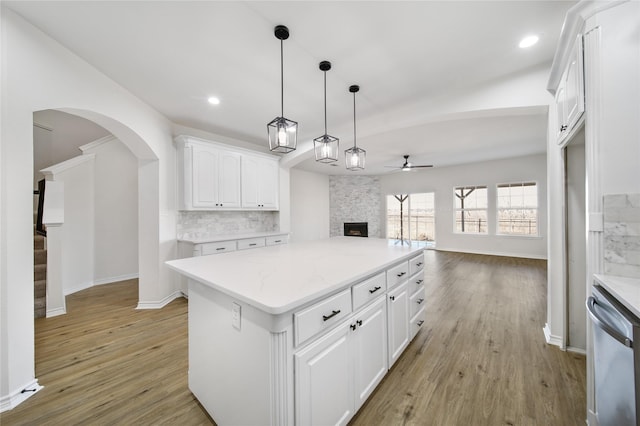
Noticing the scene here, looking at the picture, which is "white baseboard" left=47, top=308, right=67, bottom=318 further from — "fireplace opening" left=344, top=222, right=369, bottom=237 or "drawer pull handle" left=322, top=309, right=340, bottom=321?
"fireplace opening" left=344, top=222, right=369, bottom=237

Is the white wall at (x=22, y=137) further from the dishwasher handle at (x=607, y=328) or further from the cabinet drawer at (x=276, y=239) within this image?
the dishwasher handle at (x=607, y=328)

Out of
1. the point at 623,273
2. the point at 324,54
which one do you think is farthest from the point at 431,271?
the point at 324,54

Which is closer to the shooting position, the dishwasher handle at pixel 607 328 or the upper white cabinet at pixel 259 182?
the dishwasher handle at pixel 607 328

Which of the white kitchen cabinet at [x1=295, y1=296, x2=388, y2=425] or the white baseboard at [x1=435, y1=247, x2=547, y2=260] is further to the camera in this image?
the white baseboard at [x1=435, y1=247, x2=547, y2=260]

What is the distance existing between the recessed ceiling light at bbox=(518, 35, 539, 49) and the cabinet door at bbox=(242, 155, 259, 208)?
12.8 ft

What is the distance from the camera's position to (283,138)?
1.92 meters

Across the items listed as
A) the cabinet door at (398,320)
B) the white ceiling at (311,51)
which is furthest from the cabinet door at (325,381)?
the white ceiling at (311,51)

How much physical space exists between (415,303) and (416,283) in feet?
0.62

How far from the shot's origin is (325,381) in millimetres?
1199

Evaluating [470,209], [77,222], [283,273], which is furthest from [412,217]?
[77,222]

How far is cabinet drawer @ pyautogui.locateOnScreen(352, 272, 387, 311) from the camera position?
1434mm

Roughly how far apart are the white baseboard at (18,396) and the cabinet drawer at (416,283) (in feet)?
9.82

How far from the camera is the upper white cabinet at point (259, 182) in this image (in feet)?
14.4

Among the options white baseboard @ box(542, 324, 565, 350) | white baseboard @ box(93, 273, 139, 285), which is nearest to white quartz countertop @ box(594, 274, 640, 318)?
white baseboard @ box(542, 324, 565, 350)
